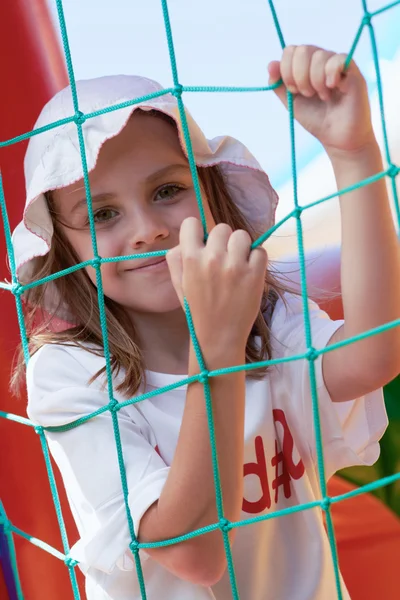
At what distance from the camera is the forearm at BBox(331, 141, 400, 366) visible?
819 mm

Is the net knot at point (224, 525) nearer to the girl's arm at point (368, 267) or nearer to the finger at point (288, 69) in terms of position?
the girl's arm at point (368, 267)

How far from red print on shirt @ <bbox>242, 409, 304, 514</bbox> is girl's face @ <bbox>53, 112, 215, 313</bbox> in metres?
Answer: 0.17

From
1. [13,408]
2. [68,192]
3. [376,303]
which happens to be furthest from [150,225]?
[13,408]

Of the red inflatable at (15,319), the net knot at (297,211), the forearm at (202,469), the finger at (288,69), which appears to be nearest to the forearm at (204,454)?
the forearm at (202,469)

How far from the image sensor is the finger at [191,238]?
706mm

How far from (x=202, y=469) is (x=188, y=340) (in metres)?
0.28

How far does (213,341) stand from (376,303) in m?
0.19

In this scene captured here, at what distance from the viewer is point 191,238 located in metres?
0.71

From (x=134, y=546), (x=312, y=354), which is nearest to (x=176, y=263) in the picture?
(x=312, y=354)

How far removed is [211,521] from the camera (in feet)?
2.49

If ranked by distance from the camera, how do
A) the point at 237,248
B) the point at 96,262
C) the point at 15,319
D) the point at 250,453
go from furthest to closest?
the point at 15,319
the point at 250,453
the point at 96,262
the point at 237,248

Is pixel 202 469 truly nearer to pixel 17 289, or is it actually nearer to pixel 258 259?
pixel 258 259

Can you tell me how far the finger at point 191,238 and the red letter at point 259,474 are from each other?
0.28 metres

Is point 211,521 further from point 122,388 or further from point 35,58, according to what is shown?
point 35,58
